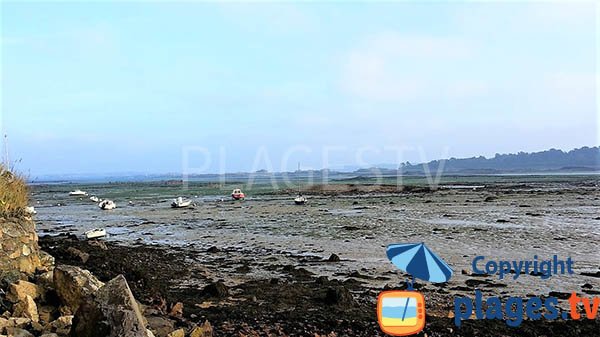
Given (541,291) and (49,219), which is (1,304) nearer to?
(541,291)

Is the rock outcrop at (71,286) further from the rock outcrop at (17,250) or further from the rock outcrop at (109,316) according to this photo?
the rock outcrop at (17,250)

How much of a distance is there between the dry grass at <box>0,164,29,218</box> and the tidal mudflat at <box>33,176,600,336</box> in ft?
8.88

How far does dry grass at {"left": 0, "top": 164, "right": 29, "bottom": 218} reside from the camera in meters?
9.55

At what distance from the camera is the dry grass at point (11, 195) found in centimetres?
955

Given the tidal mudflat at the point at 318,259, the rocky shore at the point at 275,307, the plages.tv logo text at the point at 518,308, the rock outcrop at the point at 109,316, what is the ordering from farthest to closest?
the plages.tv logo text at the point at 518,308 < the tidal mudflat at the point at 318,259 < the rocky shore at the point at 275,307 < the rock outcrop at the point at 109,316

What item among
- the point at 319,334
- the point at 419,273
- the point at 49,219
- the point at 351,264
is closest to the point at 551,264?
the point at 351,264

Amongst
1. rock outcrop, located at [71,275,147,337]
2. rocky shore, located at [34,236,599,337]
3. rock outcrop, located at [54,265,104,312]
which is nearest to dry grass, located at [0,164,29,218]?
rocky shore, located at [34,236,599,337]

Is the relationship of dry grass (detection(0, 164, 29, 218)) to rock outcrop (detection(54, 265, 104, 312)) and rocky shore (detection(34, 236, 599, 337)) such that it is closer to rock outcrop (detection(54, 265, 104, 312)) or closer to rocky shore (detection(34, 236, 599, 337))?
rocky shore (detection(34, 236, 599, 337))

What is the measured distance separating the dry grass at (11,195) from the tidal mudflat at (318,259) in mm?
2707

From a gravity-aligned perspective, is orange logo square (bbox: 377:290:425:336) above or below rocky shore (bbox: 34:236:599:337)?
above

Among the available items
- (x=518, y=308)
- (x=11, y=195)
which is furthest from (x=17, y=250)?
(x=518, y=308)

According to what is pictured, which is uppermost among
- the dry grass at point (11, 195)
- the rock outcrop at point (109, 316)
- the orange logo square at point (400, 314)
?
the dry grass at point (11, 195)

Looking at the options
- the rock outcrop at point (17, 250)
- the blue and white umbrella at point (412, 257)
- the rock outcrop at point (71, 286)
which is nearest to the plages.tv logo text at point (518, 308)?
the blue and white umbrella at point (412, 257)

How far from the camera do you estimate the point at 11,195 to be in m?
Result: 9.86
